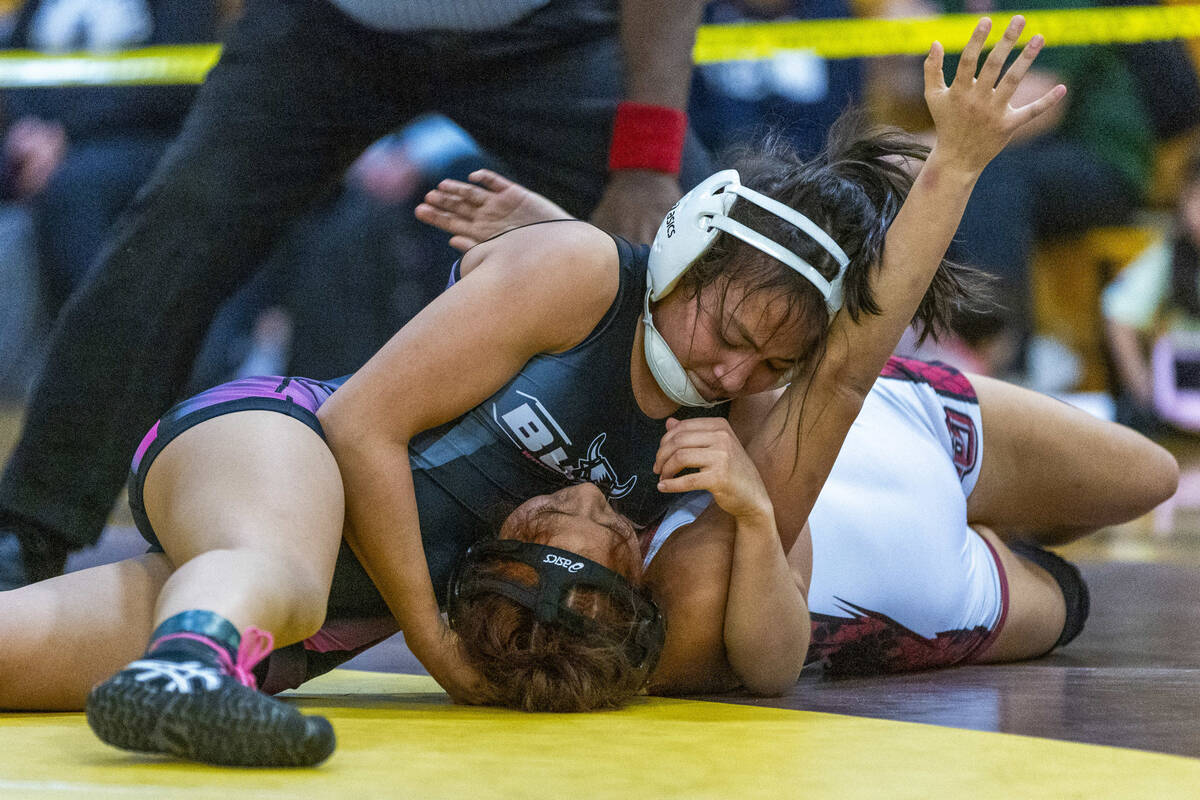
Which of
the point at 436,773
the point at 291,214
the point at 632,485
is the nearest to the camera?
the point at 436,773

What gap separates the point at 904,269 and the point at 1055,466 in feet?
2.48

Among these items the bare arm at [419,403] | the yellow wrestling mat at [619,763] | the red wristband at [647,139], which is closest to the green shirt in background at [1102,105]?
→ the red wristband at [647,139]

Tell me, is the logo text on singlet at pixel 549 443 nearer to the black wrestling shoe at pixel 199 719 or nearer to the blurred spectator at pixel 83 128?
the black wrestling shoe at pixel 199 719

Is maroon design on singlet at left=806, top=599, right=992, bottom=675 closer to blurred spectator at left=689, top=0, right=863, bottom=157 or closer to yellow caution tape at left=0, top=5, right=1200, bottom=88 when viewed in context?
blurred spectator at left=689, top=0, right=863, bottom=157

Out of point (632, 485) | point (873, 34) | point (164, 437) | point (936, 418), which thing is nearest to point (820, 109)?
point (873, 34)

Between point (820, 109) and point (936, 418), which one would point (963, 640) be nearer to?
point (936, 418)

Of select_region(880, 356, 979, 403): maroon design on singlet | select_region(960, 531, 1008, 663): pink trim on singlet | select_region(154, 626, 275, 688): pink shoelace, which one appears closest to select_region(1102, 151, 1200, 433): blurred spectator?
select_region(880, 356, 979, 403): maroon design on singlet

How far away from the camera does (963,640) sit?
2156 millimetres

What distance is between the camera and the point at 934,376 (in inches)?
93.8

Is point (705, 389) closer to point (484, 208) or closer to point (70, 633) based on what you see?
point (484, 208)

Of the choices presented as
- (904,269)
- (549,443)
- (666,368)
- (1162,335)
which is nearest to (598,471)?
(549,443)

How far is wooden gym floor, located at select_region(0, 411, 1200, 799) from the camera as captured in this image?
1.23 metres

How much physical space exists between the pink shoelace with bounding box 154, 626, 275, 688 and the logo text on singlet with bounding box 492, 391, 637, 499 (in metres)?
0.54

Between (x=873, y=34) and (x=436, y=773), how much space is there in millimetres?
4434
